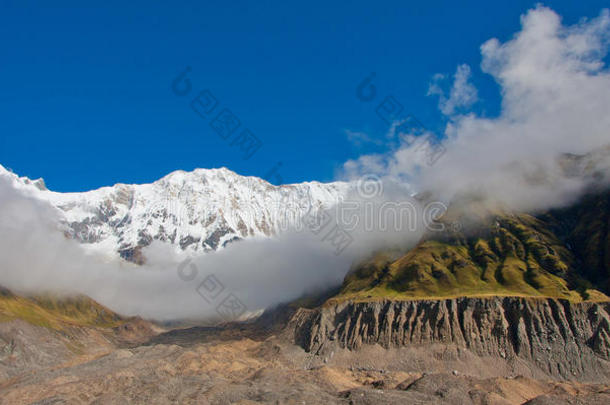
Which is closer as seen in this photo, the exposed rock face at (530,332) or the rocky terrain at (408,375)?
the rocky terrain at (408,375)

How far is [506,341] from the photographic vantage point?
175 meters

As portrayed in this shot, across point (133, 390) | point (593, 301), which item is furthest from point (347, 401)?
point (593, 301)

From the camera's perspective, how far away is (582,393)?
121188 millimetres

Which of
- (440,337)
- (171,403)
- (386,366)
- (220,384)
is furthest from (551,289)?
(171,403)

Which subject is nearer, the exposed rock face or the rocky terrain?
the rocky terrain

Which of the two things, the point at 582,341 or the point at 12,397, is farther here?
the point at 582,341

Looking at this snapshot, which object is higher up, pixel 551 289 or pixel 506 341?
pixel 551 289

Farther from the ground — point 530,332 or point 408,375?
point 530,332

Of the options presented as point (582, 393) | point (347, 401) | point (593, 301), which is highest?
point (593, 301)

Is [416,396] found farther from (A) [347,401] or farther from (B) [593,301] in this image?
(B) [593,301]

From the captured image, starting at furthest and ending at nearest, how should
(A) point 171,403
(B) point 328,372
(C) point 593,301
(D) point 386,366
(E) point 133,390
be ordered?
(D) point 386,366 → (C) point 593,301 → (B) point 328,372 → (E) point 133,390 → (A) point 171,403

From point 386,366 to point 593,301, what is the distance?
8402 cm

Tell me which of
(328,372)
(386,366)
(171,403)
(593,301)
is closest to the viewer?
(171,403)

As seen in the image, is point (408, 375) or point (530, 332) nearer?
point (408, 375)
